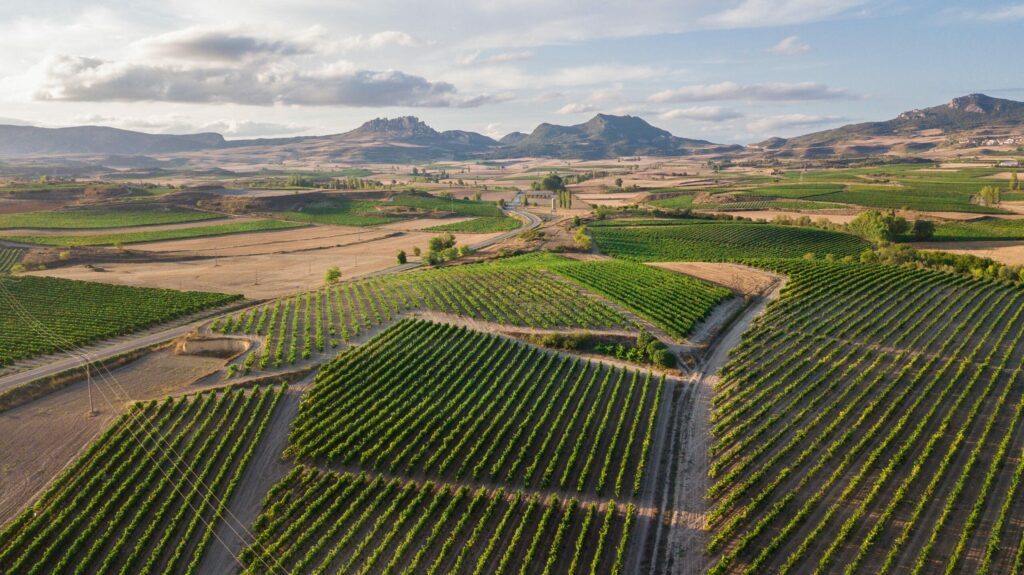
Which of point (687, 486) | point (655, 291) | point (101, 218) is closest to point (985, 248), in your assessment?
point (655, 291)

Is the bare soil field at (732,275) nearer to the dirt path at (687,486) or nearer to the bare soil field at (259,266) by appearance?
the dirt path at (687,486)

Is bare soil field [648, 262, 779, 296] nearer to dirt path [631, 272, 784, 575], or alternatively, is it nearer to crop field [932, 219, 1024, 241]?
dirt path [631, 272, 784, 575]

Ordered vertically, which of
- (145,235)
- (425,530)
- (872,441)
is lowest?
(425,530)

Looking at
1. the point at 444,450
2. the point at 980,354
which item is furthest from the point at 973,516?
the point at 444,450

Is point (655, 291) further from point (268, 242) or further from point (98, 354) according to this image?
point (268, 242)

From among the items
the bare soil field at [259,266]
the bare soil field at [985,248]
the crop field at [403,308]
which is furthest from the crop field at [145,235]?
the bare soil field at [985,248]

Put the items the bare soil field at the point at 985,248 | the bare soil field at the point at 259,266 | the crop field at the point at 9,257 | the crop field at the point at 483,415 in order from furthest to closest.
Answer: the crop field at the point at 9,257 → the bare soil field at the point at 985,248 → the bare soil field at the point at 259,266 → the crop field at the point at 483,415
